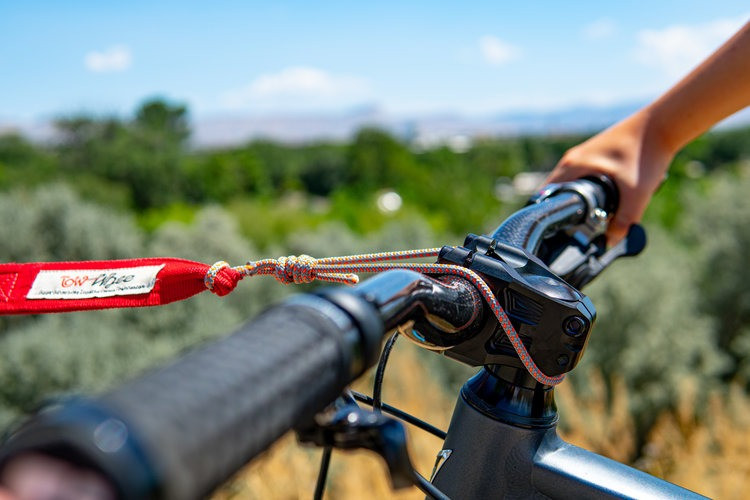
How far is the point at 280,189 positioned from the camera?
33156 mm

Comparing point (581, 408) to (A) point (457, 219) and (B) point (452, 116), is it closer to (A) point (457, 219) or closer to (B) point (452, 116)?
(A) point (457, 219)

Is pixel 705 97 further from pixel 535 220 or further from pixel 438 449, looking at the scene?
pixel 438 449

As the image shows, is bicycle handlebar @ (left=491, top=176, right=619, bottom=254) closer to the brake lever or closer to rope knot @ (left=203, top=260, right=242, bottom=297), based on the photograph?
the brake lever

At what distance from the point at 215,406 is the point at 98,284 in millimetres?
540

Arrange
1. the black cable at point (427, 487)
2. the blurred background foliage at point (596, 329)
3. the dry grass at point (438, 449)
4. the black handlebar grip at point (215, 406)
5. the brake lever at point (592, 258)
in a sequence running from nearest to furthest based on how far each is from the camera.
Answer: the black handlebar grip at point (215, 406), the black cable at point (427, 487), the brake lever at point (592, 258), the dry grass at point (438, 449), the blurred background foliage at point (596, 329)

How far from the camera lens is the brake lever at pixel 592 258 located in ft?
3.10

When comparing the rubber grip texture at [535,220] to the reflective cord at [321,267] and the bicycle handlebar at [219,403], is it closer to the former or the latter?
the reflective cord at [321,267]

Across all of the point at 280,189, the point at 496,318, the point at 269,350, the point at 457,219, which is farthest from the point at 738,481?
the point at 280,189

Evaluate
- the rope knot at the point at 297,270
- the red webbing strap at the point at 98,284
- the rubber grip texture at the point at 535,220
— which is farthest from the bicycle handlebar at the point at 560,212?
the red webbing strap at the point at 98,284

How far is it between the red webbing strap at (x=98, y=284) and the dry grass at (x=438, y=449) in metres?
1.43

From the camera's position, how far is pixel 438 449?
2832 millimetres

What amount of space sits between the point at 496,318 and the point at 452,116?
4127 inches

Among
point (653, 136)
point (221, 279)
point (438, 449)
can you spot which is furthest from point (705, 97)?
point (438, 449)

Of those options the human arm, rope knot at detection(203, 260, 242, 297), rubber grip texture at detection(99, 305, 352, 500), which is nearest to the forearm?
the human arm
